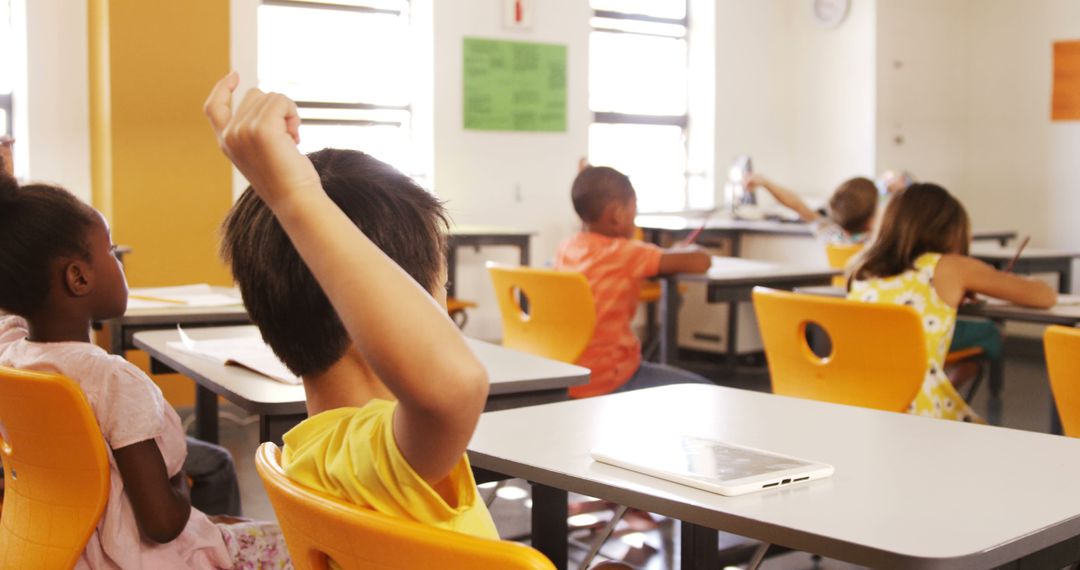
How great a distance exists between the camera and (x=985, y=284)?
111 inches

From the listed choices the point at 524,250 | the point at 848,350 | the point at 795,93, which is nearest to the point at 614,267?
the point at 848,350

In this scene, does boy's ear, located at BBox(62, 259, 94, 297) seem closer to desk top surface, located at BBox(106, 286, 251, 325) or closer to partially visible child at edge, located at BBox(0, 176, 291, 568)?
partially visible child at edge, located at BBox(0, 176, 291, 568)

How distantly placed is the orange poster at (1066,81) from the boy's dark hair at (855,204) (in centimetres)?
258

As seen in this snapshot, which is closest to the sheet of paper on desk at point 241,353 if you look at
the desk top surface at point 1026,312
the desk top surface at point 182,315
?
the desk top surface at point 182,315

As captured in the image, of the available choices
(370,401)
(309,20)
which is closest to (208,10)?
(309,20)

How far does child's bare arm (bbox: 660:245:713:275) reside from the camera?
3.67m

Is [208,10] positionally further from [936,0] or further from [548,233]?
[936,0]

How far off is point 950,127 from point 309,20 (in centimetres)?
411

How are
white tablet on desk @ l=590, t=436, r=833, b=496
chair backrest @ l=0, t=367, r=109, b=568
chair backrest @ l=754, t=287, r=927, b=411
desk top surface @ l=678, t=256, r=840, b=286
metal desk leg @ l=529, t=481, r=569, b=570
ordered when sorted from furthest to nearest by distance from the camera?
desk top surface @ l=678, t=256, r=840, b=286 < chair backrest @ l=754, t=287, r=927, b=411 < metal desk leg @ l=529, t=481, r=569, b=570 < chair backrest @ l=0, t=367, r=109, b=568 < white tablet on desk @ l=590, t=436, r=833, b=496

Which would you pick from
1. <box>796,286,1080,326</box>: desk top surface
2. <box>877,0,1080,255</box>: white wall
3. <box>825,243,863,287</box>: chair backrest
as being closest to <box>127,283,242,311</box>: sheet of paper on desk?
<box>796,286,1080,326</box>: desk top surface

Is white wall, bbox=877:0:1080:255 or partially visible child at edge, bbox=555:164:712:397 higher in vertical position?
white wall, bbox=877:0:1080:255

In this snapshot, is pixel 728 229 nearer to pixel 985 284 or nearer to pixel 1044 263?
pixel 1044 263

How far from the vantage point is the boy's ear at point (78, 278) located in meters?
1.69

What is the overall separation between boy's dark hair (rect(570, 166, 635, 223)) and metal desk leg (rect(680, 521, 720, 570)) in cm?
203
